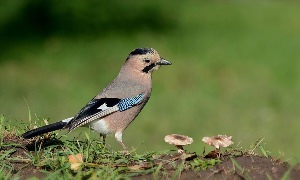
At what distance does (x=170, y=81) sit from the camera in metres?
17.4

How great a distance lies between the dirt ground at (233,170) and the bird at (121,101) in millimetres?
849

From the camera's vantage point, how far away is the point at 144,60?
8203 millimetres

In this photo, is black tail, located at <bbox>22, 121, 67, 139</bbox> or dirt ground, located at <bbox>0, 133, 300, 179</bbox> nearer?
dirt ground, located at <bbox>0, 133, 300, 179</bbox>

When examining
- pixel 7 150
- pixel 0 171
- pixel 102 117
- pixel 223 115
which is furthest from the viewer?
pixel 223 115

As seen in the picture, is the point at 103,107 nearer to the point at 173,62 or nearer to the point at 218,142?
the point at 218,142

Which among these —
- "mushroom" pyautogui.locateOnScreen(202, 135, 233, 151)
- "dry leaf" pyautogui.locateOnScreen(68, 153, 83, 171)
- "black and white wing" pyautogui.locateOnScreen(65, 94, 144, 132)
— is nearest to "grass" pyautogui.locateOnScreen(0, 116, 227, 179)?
"dry leaf" pyautogui.locateOnScreen(68, 153, 83, 171)

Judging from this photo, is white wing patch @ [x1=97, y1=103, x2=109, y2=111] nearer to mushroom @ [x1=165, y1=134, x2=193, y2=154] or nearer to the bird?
the bird

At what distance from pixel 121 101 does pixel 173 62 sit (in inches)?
413

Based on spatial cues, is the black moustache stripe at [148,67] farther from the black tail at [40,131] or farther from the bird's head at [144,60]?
the black tail at [40,131]

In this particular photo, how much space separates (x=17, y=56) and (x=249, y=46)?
17.7ft

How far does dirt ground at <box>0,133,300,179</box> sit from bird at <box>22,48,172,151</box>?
2.78 feet

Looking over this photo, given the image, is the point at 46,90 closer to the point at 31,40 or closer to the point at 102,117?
the point at 31,40

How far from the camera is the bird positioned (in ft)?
24.8

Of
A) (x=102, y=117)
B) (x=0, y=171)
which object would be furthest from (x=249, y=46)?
(x=0, y=171)
